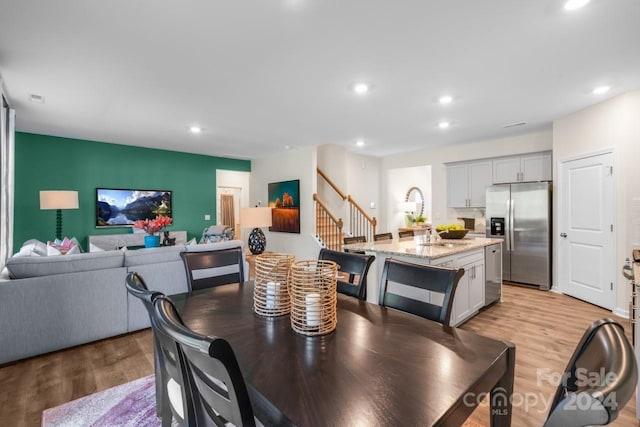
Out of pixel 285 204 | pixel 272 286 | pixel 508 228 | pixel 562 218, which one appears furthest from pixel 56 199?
pixel 562 218

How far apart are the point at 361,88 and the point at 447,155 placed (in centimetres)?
381

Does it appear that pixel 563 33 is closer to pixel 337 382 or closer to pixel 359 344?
pixel 359 344

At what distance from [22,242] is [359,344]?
639 cm

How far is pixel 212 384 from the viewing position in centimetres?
81

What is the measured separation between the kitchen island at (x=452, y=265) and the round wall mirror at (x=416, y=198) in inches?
203

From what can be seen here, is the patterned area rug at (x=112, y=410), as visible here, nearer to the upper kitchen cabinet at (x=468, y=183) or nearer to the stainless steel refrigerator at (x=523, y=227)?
the stainless steel refrigerator at (x=523, y=227)

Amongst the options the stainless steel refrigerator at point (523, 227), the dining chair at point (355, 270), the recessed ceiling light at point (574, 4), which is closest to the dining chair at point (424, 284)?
the dining chair at point (355, 270)

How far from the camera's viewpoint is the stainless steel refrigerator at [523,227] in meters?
4.65

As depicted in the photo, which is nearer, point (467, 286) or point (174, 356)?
point (174, 356)

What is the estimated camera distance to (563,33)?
227cm

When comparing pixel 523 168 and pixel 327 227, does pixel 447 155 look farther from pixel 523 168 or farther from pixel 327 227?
pixel 327 227

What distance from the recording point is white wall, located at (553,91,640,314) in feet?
11.3

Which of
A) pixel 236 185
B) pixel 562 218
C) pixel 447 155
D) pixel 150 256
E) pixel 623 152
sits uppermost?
pixel 447 155

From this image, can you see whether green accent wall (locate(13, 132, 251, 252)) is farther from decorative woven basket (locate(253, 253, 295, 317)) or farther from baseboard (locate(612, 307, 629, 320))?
baseboard (locate(612, 307, 629, 320))
